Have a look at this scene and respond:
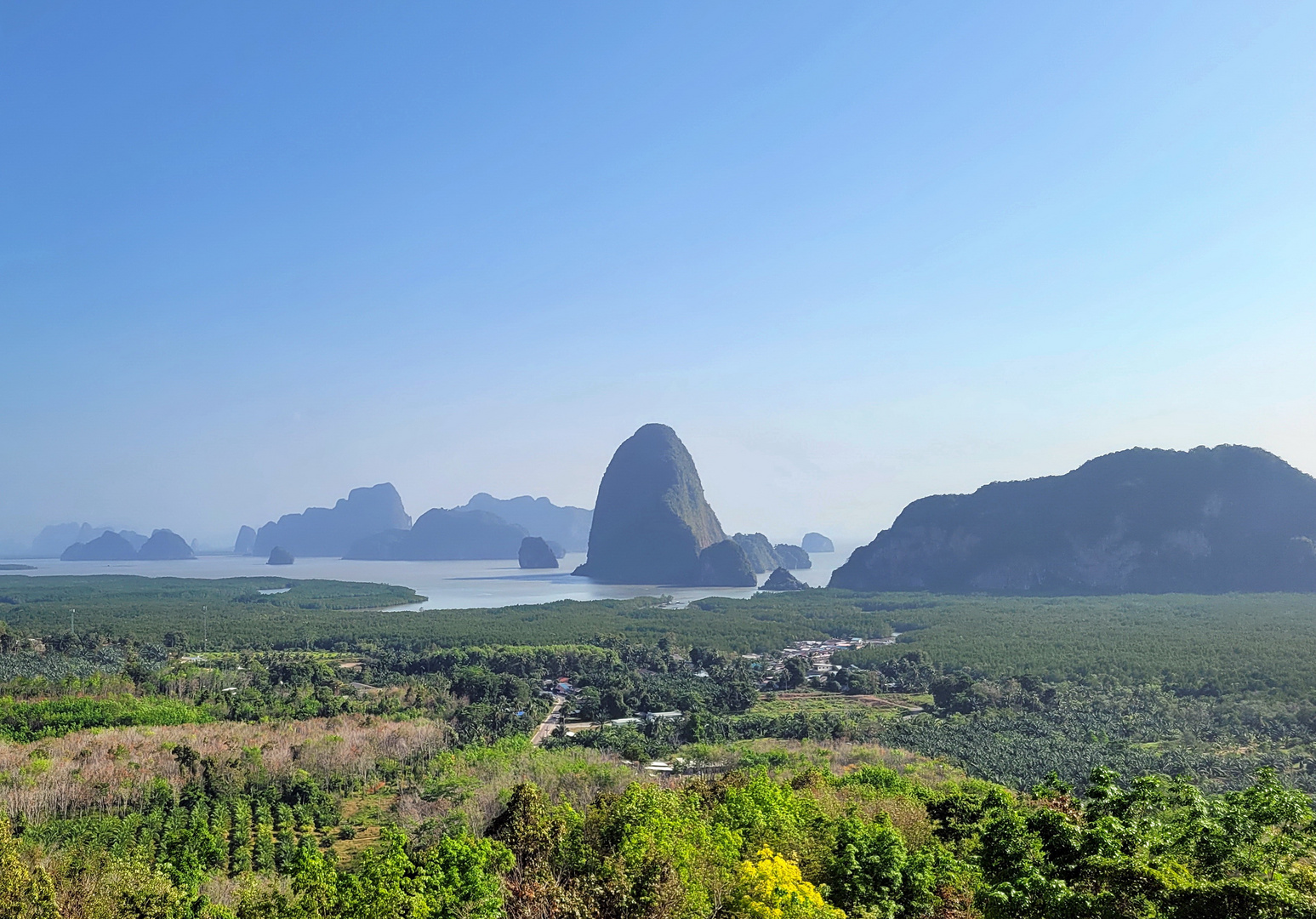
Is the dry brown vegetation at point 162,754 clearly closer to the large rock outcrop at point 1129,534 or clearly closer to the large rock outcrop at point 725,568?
the large rock outcrop at point 1129,534

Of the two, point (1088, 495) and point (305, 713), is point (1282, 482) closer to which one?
point (1088, 495)

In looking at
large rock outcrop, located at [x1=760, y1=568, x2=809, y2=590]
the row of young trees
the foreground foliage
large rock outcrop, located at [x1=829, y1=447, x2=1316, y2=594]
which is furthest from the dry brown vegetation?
large rock outcrop, located at [x1=829, y1=447, x2=1316, y2=594]

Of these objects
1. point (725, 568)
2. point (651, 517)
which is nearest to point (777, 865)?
point (725, 568)

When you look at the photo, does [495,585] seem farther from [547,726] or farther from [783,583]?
[547,726]

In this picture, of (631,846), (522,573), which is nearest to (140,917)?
(631,846)

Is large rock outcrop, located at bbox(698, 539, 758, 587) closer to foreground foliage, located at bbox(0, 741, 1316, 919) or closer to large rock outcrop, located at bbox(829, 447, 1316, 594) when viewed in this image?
large rock outcrop, located at bbox(829, 447, 1316, 594)

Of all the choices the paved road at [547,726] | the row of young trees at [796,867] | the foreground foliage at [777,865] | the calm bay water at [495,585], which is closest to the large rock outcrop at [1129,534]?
the calm bay water at [495,585]
